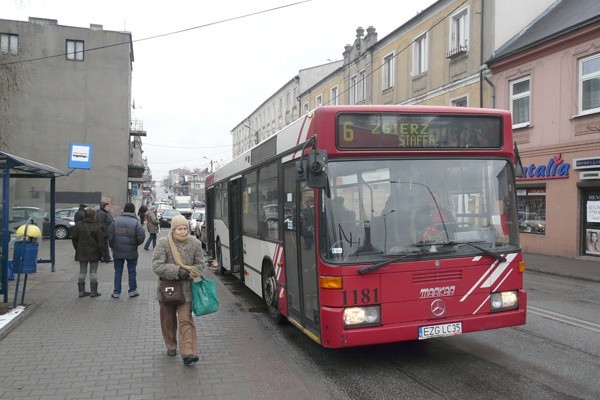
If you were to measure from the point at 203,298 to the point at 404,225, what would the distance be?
225cm

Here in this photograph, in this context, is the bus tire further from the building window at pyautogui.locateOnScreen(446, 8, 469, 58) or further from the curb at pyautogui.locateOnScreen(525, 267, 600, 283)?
the building window at pyautogui.locateOnScreen(446, 8, 469, 58)

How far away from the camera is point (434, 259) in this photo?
5.01 m

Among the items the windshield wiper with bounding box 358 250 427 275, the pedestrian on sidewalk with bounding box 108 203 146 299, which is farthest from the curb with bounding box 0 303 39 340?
the windshield wiper with bounding box 358 250 427 275

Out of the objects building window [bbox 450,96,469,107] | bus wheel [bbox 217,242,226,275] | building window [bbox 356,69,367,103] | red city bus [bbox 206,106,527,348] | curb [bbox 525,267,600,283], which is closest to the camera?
red city bus [bbox 206,106,527,348]

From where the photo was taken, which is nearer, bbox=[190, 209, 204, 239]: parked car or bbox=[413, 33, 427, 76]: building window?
bbox=[190, 209, 204, 239]: parked car

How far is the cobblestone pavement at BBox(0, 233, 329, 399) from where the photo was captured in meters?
4.57

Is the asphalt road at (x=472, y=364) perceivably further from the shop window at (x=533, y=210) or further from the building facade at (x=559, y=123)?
the shop window at (x=533, y=210)

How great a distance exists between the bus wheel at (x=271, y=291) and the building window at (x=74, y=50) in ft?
110

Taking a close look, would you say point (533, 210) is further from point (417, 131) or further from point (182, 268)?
point (182, 268)

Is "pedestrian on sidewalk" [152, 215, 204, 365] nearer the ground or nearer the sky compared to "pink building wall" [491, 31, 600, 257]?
nearer the ground

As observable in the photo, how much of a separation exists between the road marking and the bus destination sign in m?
3.20

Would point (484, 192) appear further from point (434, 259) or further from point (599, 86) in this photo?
point (599, 86)

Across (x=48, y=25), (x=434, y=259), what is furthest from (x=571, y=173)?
(x=48, y=25)

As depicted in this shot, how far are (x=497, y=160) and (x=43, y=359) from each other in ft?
17.6
